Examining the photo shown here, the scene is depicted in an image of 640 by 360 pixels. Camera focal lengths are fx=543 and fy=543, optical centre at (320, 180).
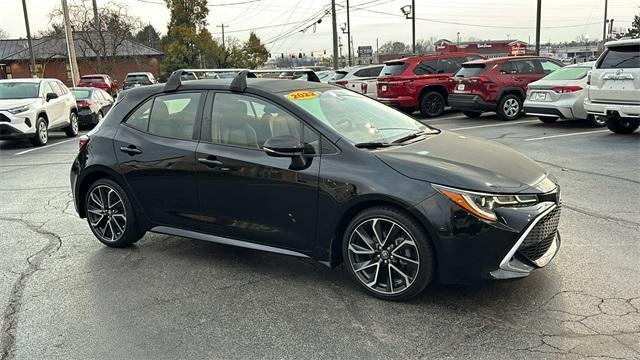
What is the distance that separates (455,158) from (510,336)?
4.29ft

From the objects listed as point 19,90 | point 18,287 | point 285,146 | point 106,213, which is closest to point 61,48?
point 19,90

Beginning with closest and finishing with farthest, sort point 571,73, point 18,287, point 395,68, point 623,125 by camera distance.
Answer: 1. point 18,287
2. point 623,125
3. point 571,73
4. point 395,68

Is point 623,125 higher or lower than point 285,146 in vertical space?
lower

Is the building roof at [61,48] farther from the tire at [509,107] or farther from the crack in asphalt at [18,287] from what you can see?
the crack in asphalt at [18,287]

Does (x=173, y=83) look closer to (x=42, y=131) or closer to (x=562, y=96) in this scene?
(x=562, y=96)

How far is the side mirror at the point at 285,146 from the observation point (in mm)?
4015

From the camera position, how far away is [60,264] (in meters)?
4.95

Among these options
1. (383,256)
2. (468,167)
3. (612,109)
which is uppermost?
(468,167)

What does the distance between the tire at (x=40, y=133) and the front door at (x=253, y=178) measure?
1074cm

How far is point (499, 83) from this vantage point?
47.4 ft

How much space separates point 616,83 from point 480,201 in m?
8.32

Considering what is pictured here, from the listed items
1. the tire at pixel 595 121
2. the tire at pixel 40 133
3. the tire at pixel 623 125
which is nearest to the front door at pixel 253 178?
the tire at pixel 623 125

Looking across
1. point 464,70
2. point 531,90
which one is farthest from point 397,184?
point 464,70

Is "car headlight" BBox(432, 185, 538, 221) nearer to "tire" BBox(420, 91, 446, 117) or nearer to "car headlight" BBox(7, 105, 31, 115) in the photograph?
"car headlight" BBox(7, 105, 31, 115)
